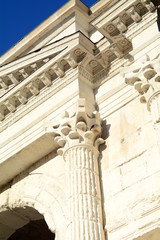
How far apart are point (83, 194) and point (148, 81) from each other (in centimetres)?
205

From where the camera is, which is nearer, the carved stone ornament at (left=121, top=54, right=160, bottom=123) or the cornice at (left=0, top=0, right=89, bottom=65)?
the carved stone ornament at (left=121, top=54, right=160, bottom=123)

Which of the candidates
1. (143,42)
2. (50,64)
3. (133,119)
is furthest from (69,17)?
(133,119)

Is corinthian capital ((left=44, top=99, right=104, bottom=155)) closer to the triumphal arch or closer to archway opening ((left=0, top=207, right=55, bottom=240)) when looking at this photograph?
the triumphal arch

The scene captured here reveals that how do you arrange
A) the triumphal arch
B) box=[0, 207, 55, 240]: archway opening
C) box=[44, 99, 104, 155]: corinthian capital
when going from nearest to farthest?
the triumphal arch → box=[44, 99, 104, 155]: corinthian capital → box=[0, 207, 55, 240]: archway opening

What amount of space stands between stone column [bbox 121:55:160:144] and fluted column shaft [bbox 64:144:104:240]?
48.4 inches

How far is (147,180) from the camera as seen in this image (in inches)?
293

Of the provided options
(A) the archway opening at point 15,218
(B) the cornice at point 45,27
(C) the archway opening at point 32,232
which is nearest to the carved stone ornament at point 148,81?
(A) the archway opening at point 15,218

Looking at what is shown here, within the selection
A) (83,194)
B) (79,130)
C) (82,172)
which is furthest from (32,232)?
(83,194)

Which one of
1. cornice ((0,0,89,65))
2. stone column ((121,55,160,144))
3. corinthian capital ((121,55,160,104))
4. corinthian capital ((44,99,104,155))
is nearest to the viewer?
stone column ((121,55,160,144))

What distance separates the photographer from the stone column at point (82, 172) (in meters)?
7.43

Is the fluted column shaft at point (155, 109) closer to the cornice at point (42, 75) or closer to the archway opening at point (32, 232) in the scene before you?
the cornice at point (42, 75)

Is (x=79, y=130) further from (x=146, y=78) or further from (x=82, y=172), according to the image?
(x=146, y=78)

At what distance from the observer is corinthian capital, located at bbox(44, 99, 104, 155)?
856 centimetres

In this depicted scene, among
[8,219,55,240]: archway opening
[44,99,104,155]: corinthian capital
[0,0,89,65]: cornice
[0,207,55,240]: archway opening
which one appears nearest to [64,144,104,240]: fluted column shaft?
[44,99,104,155]: corinthian capital
